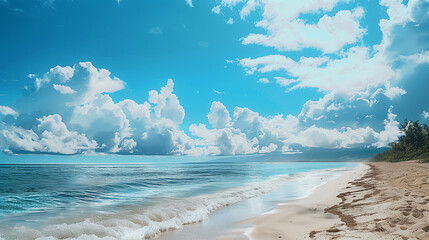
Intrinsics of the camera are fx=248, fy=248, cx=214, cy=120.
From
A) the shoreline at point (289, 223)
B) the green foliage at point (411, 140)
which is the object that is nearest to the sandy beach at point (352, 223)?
the shoreline at point (289, 223)

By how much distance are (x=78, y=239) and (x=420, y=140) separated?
98964 millimetres

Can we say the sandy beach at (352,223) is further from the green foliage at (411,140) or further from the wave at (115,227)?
the green foliage at (411,140)

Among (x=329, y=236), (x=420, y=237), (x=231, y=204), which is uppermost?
(x=420, y=237)

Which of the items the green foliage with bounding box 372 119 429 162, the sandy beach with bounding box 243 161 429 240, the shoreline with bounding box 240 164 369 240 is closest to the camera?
the sandy beach with bounding box 243 161 429 240

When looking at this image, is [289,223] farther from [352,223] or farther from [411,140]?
[411,140]

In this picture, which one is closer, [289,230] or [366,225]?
[366,225]

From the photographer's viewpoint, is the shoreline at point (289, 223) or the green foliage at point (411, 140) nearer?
the shoreline at point (289, 223)

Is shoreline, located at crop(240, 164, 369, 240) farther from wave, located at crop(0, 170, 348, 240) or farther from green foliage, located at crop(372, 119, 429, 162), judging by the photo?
green foliage, located at crop(372, 119, 429, 162)

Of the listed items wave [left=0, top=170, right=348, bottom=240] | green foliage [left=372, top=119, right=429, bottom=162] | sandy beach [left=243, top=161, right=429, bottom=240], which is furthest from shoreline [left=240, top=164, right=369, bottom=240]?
green foliage [left=372, top=119, right=429, bottom=162]

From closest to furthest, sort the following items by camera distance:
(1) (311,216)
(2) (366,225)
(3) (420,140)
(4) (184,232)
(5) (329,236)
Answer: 1. (5) (329,236)
2. (2) (366,225)
3. (4) (184,232)
4. (1) (311,216)
5. (3) (420,140)

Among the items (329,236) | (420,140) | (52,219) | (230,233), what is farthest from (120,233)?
(420,140)

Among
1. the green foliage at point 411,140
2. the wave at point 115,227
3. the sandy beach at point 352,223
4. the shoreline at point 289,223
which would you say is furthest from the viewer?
the green foliage at point 411,140

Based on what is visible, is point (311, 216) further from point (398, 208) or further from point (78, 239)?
point (78, 239)

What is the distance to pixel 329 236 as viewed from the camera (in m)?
6.93
